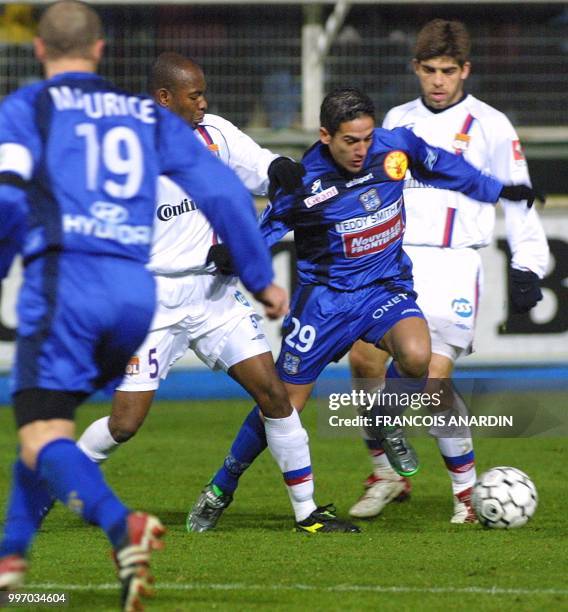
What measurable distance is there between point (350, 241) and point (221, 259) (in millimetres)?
639

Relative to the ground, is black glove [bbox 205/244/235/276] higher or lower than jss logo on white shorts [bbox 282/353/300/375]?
higher

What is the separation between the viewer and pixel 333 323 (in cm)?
686

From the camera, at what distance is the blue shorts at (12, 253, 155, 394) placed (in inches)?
168

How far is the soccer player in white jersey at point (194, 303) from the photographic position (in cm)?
666

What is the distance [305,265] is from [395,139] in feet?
2.53

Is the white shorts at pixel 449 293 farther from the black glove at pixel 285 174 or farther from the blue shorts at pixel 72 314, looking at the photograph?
the blue shorts at pixel 72 314

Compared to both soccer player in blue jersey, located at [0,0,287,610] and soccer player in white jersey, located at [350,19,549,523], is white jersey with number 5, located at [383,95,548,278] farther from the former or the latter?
soccer player in blue jersey, located at [0,0,287,610]

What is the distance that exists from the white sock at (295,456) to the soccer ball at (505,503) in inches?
32.5

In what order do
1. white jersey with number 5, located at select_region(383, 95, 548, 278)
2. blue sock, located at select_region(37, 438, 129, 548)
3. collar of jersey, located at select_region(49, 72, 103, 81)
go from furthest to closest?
white jersey with number 5, located at select_region(383, 95, 548, 278) → collar of jersey, located at select_region(49, 72, 103, 81) → blue sock, located at select_region(37, 438, 129, 548)

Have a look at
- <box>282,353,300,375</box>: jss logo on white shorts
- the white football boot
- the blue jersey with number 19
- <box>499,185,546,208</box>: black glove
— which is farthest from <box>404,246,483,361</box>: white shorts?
the blue jersey with number 19

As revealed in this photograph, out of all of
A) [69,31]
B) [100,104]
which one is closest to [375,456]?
[100,104]

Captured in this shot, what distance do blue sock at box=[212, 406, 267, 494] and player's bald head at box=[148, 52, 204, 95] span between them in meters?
1.66

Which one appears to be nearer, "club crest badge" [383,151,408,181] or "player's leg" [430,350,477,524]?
"club crest badge" [383,151,408,181]

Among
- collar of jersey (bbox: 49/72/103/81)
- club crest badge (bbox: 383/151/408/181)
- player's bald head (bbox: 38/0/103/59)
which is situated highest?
player's bald head (bbox: 38/0/103/59)
